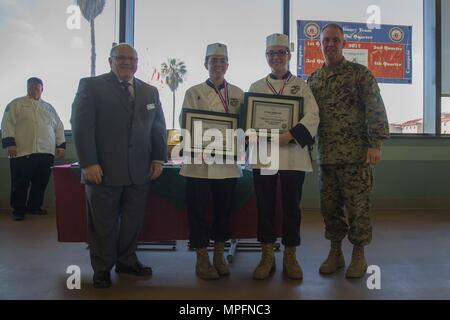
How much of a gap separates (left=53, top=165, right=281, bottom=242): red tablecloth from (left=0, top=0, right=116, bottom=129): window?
265 cm

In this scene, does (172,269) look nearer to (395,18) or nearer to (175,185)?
(175,185)

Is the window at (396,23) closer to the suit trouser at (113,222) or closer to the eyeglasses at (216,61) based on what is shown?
the eyeglasses at (216,61)

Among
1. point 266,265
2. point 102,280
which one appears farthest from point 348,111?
point 102,280

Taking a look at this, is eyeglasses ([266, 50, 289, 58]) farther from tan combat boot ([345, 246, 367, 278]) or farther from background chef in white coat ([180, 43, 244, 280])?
tan combat boot ([345, 246, 367, 278])

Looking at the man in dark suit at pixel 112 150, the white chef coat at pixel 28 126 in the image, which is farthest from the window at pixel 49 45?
the man in dark suit at pixel 112 150

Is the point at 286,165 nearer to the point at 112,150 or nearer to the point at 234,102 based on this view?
the point at 234,102

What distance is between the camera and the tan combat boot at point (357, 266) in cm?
249

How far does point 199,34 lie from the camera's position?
5.19 metres

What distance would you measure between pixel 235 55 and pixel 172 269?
336 centimetres

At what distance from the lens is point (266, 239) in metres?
2.46

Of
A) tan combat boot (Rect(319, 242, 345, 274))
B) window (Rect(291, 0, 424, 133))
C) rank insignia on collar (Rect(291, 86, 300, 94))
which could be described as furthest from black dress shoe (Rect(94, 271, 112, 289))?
window (Rect(291, 0, 424, 133))

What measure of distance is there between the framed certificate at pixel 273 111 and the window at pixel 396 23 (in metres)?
3.08

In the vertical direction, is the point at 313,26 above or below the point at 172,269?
above
